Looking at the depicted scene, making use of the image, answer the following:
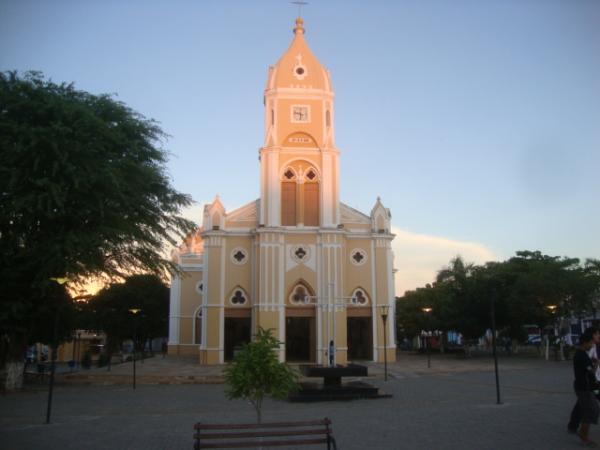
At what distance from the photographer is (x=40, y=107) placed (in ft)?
75.3

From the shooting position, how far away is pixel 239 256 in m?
40.6

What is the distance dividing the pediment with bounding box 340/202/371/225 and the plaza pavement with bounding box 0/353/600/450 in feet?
54.1

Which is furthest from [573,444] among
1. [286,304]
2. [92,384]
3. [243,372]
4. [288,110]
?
[288,110]

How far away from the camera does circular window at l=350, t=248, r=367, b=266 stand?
4144 centimetres

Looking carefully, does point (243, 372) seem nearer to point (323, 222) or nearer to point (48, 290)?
point (48, 290)

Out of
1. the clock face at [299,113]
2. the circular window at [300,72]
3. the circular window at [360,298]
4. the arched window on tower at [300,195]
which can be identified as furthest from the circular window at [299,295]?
the circular window at [300,72]

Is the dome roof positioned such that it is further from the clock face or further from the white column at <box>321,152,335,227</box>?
the white column at <box>321,152,335,227</box>

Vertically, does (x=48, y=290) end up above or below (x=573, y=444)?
above

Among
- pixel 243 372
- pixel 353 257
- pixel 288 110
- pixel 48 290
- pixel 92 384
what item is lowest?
pixel 92 384

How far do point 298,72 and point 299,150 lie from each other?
6.03 metres

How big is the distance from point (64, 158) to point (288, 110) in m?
21.9

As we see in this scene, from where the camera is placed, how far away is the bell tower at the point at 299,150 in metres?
40.2

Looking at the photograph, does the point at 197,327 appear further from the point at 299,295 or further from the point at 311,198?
the point at 311,198

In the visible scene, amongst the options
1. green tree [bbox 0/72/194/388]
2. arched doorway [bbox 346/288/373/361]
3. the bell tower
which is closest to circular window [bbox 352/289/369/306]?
arched doorway [bbox 346/288/373/361]
